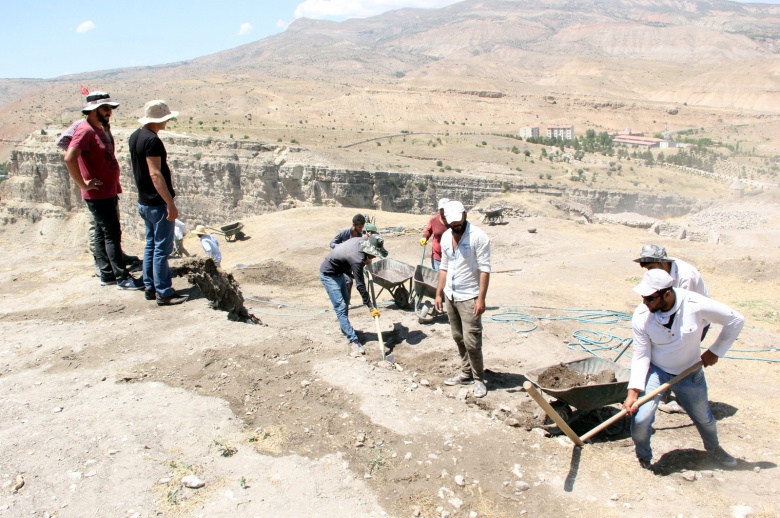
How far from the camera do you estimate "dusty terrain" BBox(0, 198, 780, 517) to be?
3922mm

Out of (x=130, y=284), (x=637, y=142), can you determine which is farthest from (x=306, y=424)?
(x=637, y=142)

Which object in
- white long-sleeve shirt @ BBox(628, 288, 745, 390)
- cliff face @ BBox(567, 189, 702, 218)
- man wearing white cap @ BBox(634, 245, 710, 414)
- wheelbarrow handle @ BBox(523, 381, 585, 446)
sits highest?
man wearing white cap @ BBox(634, 245, 710, 414)

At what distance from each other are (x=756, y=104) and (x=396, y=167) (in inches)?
2465

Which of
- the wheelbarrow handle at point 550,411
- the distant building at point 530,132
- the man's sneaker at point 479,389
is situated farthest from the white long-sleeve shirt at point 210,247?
the distant building at point 530,132

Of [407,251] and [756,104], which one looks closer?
[407,251]

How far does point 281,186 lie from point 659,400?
77.7 feet

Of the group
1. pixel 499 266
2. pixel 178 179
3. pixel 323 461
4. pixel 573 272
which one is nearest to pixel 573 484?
pixel 323 461

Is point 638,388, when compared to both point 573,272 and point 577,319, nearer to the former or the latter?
point 577,319

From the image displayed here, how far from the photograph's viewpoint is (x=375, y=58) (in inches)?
5512

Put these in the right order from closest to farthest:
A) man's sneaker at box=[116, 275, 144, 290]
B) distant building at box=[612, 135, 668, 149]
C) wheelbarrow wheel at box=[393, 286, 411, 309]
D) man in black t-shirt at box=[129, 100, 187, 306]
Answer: man in black t-shirt at box=[129, 100, 187, 306]
man's sneaker at box=[116, 275, 144, 290]
wheelbarrow wheel at box=[393, 286, 411, 309]
distant building at box=[612, 135, 668, 149]

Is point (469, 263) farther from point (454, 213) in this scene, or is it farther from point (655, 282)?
point (655, 282)

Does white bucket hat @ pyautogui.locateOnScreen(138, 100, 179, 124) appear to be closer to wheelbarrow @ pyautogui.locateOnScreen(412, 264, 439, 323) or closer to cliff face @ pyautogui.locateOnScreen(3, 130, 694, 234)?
wheelbarrow @ pyautogui.locateOnScreen(412, 264, 439, 323)

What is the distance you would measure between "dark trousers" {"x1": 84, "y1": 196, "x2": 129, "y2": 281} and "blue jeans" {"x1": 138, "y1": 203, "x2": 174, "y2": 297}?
608 mm

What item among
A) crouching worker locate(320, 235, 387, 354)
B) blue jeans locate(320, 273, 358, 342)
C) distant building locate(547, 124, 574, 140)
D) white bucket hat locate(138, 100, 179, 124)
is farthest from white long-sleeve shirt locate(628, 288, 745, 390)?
distant building locate(547, 124, 574, 140)
